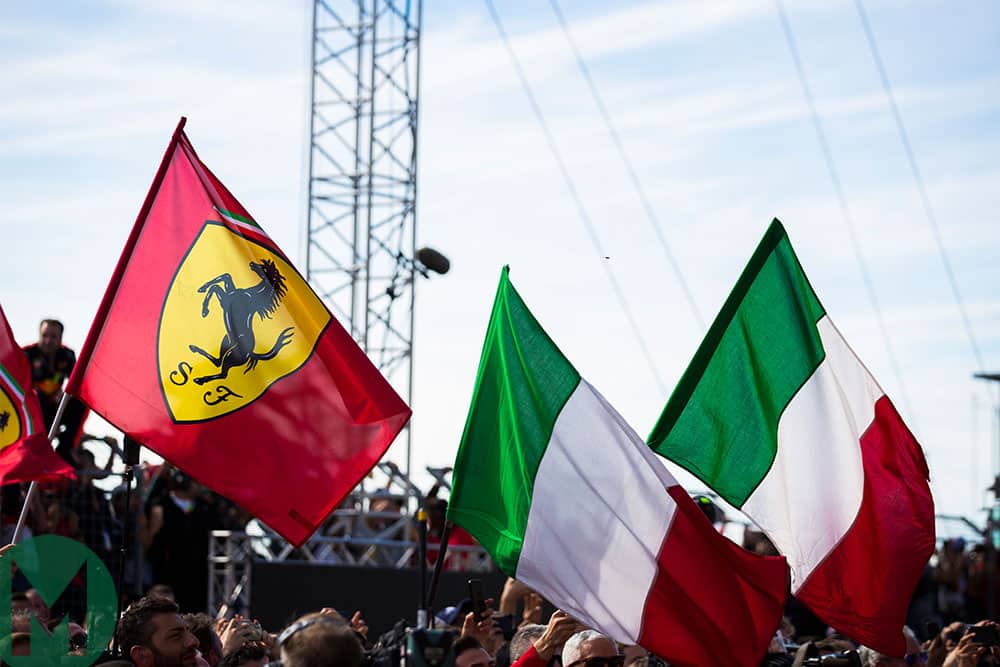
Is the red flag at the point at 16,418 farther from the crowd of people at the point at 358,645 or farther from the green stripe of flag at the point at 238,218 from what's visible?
the green stripe of flag at the point at 238,218

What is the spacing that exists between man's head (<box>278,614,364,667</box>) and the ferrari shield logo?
474 cm

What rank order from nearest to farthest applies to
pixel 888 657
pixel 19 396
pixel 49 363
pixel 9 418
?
pixel 9 418 → pixel 19 396 → pixel 888 657 → pixel 49 363

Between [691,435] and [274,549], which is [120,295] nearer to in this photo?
[691,435]

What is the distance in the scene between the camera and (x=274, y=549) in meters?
Result: 16.8

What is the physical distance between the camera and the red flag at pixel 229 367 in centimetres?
804

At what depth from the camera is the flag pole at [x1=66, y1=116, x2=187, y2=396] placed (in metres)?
7.97

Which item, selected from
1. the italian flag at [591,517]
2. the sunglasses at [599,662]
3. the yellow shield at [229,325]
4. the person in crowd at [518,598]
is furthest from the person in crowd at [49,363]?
the sunglasses at [599,662]

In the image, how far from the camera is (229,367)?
8203mm

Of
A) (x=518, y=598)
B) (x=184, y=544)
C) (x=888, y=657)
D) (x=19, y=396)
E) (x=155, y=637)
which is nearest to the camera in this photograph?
(x=155, y=637)

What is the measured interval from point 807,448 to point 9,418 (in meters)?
4.67

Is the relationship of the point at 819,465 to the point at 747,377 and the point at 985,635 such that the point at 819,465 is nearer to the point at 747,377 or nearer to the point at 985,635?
the point at 747,377

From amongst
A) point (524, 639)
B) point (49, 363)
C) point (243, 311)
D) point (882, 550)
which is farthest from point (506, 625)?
point (49, 363)

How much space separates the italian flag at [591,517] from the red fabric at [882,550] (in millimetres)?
794

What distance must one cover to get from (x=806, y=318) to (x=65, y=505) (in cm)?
659
